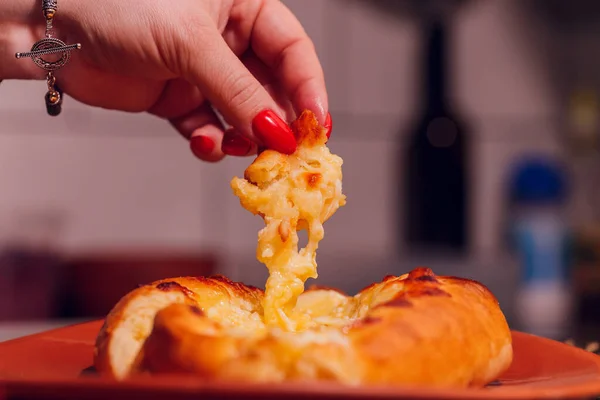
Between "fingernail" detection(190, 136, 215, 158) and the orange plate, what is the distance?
52cm

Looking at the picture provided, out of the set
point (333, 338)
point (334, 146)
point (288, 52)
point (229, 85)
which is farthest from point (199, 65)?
point (334, 146)

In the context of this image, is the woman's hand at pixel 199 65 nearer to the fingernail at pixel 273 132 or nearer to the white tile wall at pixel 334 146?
the fingernail at pixel 273 132

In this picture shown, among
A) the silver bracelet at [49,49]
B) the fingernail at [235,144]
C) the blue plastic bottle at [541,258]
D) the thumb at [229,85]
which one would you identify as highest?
the silver bracelet at [49,49]

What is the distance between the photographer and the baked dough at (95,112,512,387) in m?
0.57

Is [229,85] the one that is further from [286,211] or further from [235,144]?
[286,211]

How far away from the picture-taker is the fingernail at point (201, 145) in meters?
1.31

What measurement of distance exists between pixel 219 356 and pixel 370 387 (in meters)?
0.13

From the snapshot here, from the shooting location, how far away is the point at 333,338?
58cm

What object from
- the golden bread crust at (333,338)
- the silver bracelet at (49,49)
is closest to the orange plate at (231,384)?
the golden bread crust at (333,338)

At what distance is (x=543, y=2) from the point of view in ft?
10.5

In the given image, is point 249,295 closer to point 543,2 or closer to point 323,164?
A: point 323,164

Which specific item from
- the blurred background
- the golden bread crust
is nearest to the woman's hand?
the golden bread crust

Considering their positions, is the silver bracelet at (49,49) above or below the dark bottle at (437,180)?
above

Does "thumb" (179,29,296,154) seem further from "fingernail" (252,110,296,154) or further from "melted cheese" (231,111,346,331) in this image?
"melted cheese" (231,111,346,331)
